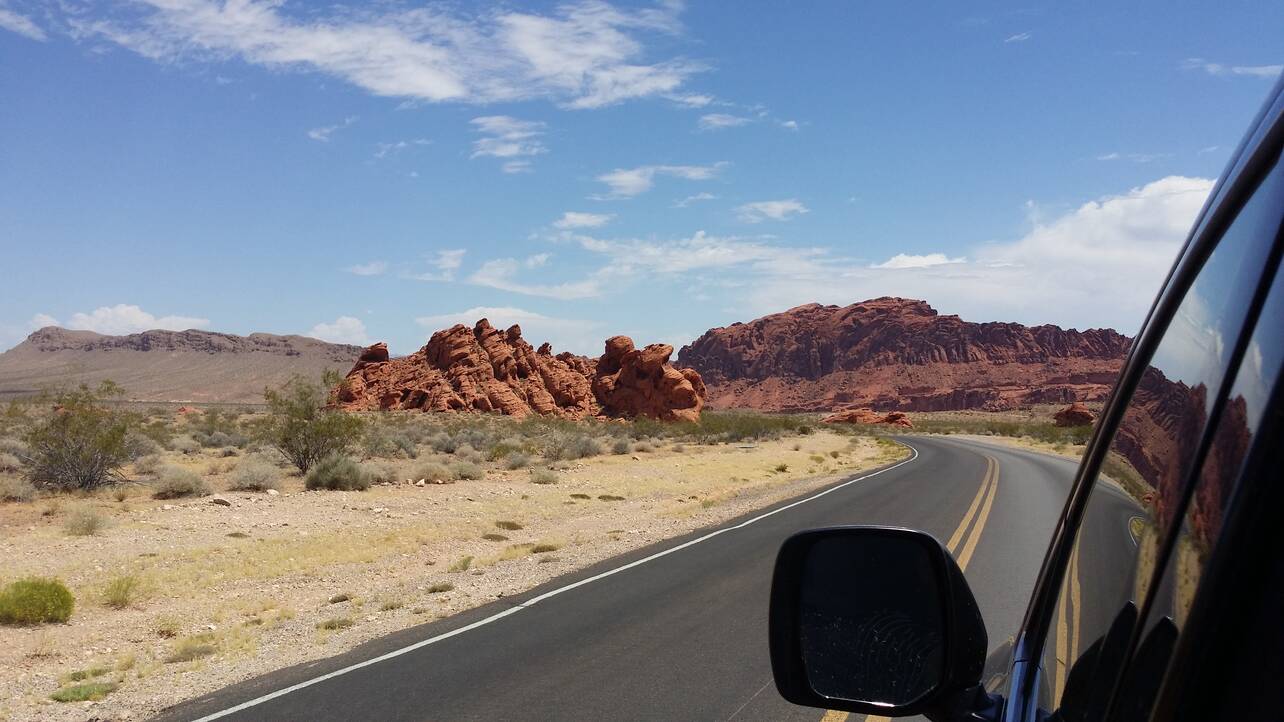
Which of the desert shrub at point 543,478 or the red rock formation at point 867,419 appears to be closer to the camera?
the desert shrub at point 543,478

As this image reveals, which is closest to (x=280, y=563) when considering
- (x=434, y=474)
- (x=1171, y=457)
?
(x=434, y=474)

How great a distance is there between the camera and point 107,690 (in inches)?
315

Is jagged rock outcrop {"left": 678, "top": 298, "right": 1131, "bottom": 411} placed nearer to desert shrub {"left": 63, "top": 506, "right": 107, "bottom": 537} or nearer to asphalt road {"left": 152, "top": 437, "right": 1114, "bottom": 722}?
asphalt road {"left": 152, "top": 437, "right": 1114, "bottom": 722}

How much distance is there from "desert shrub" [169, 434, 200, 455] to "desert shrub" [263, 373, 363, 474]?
7.54m

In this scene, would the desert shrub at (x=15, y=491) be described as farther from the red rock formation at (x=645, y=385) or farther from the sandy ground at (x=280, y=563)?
the red rock formation at (x=645, y=385)

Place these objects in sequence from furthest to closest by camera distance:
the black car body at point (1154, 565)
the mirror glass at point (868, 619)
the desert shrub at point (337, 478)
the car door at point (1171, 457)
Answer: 1. the desert shrub at point (337, 478)
2. the mirror glass at point (868, 619)
3. the car door at point (1171, 457)
4. the black car body at point (1154, 565)

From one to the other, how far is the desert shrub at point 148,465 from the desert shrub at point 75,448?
328cm

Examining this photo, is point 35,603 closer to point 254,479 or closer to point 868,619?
point 868,619

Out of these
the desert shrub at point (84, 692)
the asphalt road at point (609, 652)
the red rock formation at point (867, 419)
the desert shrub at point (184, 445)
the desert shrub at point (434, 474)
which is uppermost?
the desert shrub at point (184, 445)

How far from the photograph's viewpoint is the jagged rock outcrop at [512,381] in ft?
239

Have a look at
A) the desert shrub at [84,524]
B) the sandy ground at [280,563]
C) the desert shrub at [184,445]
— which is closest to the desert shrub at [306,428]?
the sandy ground at [280,563]

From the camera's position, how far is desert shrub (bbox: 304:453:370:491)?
78.1ft

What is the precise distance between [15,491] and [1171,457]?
2360cm

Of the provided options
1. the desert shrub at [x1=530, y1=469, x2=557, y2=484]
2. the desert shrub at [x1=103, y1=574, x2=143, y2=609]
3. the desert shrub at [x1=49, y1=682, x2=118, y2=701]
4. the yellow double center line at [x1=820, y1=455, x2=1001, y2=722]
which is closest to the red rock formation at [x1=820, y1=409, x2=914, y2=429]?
the desert shrub at [x1=530, y1=469, x2=557, y2=484]
